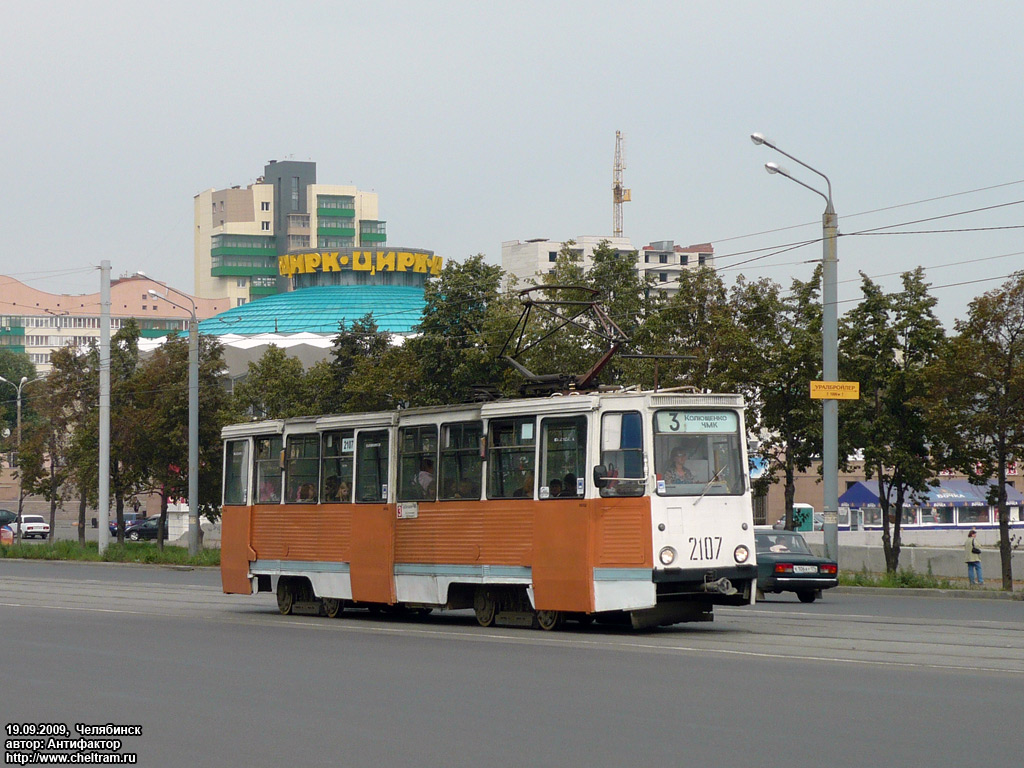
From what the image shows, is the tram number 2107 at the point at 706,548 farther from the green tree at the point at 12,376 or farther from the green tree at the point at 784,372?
the green tree at the point at 12,376

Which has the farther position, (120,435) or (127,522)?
(127,522)

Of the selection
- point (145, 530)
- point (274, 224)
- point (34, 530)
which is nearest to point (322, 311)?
point (34, 530)

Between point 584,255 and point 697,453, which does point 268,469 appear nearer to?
point 697,453

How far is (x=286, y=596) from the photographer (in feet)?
72.9

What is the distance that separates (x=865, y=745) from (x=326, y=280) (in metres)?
120

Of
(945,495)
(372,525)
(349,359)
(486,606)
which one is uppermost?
(349,359)

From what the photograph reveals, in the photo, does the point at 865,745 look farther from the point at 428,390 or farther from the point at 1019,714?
the point at 428,390

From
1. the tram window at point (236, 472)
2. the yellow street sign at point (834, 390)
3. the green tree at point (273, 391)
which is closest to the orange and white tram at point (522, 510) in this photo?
the tram window at point (236, 472)

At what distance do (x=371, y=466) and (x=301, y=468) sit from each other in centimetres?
186

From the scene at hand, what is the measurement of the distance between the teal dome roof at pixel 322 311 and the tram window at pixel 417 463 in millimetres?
83983

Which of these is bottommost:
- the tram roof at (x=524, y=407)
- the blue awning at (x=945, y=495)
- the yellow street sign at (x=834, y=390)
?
the blue awning at (x=945, y=495)

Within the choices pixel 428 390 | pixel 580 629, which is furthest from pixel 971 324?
pixel 428 390

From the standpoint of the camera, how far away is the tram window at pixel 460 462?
60.9 feet

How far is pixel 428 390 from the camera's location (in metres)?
46.2
